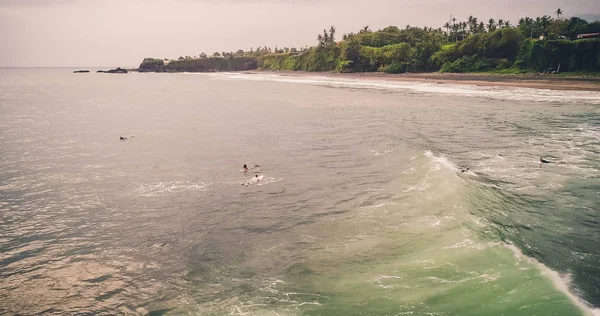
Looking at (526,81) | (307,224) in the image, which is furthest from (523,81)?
(307,224)

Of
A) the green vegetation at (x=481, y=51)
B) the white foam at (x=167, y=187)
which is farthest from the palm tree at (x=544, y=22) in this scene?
the white foam at (x=167, y=187)

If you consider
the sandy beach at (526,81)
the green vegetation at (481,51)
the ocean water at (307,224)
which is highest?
the green vegetation at (481,51)

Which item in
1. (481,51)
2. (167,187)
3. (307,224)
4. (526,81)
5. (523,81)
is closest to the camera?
(307,224)

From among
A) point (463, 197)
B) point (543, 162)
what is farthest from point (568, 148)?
point (463, 197)

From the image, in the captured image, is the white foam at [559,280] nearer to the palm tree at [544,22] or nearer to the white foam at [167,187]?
the white foam at [167,187]

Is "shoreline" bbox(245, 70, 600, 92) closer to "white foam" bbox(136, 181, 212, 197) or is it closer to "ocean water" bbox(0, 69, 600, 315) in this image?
"ocean water" bbox(0, 69, 600, 315)

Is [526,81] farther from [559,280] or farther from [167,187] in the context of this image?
[167,187]

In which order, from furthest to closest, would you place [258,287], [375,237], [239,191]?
[239,191] → [375,237] → [258,287]

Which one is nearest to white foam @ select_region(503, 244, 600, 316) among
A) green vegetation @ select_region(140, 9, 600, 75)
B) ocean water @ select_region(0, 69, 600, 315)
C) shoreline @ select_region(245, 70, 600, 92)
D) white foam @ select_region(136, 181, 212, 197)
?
ocean water @ select_region(0, 69, 600, 315)

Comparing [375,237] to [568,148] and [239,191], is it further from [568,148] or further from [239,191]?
[568,148]
